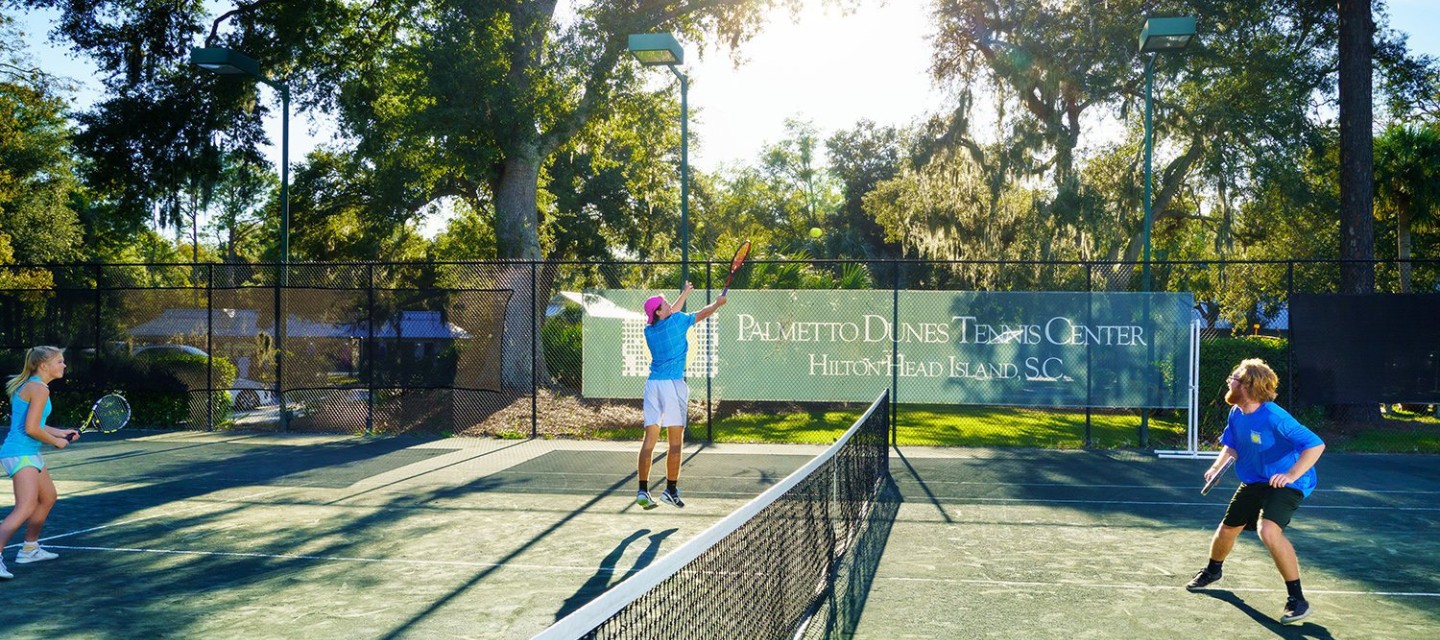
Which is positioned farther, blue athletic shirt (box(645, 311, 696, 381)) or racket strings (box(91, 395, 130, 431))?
racket strings (box(91, 395, 130, 431))

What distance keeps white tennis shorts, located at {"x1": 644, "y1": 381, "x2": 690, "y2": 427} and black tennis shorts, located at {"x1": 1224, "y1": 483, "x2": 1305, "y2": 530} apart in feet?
14.9

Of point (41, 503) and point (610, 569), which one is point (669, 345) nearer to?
point (610, 569)

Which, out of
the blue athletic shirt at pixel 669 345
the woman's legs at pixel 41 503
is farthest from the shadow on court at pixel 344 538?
the blue athletic shirt at pixel 669 345

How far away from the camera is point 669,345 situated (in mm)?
9359

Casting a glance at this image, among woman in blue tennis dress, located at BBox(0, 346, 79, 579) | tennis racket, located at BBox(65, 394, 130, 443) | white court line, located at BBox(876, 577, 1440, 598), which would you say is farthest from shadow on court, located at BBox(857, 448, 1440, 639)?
tennis racket, located at BBox(65, 394, 130, 443)

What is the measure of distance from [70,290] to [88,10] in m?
9.09

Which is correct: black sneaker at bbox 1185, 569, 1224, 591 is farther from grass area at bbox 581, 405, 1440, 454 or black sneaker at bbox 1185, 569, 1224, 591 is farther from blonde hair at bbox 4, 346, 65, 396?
grass area at bbox 581, 405, 1440, 454

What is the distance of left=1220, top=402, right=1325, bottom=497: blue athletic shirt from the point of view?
6137mm

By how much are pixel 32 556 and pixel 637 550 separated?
15.0ft

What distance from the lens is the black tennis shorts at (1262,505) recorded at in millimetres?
6230

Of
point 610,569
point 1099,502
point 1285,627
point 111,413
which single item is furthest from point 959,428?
point 111,413

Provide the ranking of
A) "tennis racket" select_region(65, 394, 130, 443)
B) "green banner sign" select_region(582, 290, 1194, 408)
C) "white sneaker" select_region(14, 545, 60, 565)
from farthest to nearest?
1. "green banner sign" select_region(582, 290, 1194, 408)
2. "tennis racket" select_region(65, 394, 130, 443)
3. "white sneaker" select_region(14, 545, 60, 565)

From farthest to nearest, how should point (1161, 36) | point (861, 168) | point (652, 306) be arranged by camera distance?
1. point (861, 168)
2. point (1161, 36)
3. point (652, 306)

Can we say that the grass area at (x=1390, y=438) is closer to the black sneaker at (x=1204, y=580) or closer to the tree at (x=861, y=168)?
the black sneaker at (x=1204, y=580)
